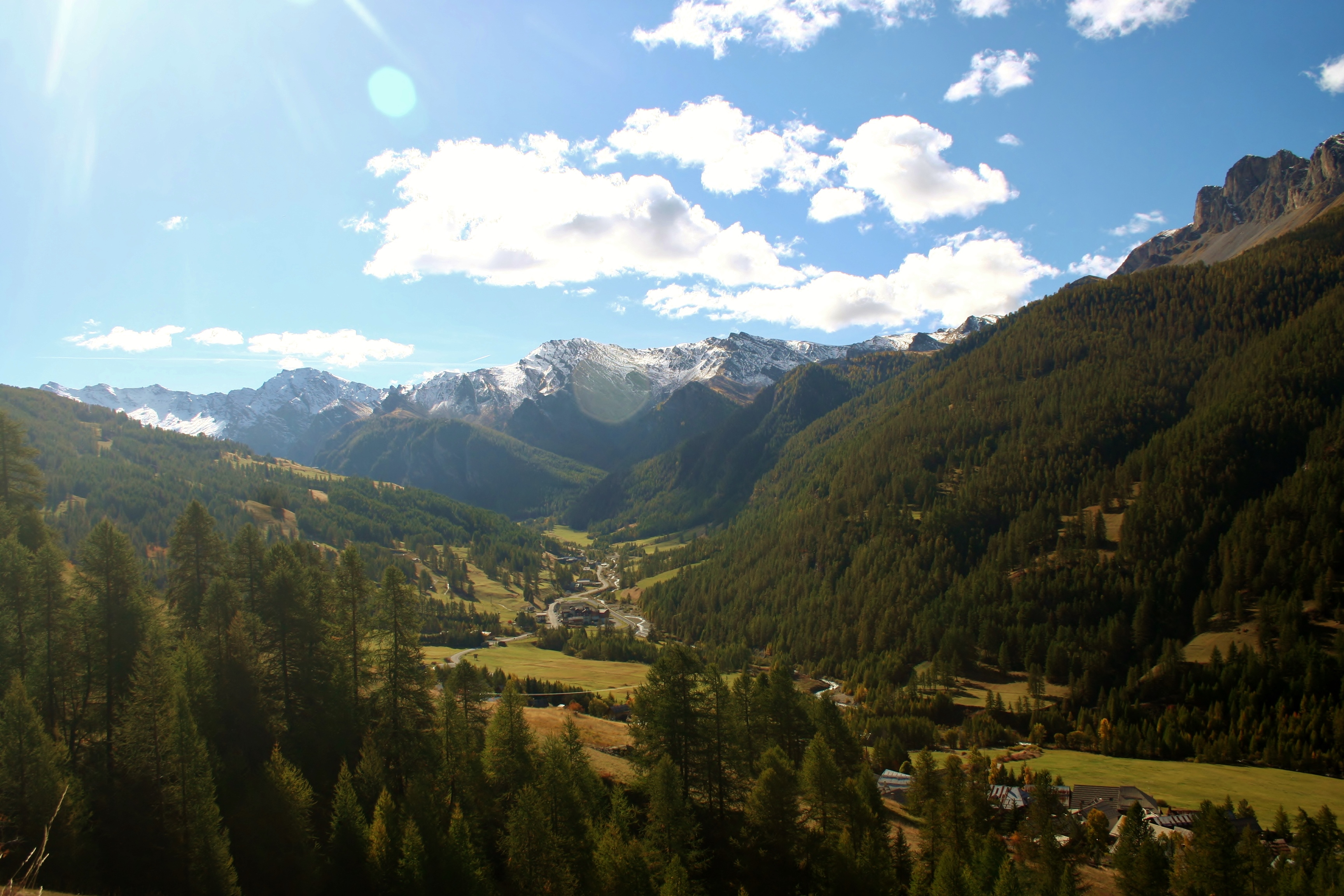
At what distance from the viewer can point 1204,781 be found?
3169 inches

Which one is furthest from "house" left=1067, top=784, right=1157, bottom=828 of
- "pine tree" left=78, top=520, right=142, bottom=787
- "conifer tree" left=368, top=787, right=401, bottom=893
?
"pine tree" left=78, top=520, right=142, bottom=787

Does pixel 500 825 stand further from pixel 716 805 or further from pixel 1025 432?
pixel 1025 432

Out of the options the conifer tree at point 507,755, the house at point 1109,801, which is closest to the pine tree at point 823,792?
the conifer tree at point 507,755

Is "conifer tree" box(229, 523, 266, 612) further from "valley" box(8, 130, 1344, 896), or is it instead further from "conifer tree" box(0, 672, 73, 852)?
"conifer tree" box(0, 672, 73, 852)

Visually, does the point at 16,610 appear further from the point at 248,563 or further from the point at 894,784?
the point at 894,784

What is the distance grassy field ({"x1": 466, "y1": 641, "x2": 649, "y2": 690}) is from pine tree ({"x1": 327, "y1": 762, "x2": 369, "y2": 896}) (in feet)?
252

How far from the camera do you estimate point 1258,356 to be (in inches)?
7111

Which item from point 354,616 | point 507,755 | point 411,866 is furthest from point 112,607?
point 507,755

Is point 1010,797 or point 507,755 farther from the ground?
point 507,755

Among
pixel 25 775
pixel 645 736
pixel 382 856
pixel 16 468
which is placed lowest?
pixel 382 856

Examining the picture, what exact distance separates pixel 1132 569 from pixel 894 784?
9810cm

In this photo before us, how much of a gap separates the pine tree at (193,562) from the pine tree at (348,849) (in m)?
20.7

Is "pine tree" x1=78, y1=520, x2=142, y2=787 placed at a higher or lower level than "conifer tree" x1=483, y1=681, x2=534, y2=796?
higher

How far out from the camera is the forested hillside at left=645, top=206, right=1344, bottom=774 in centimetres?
10319
